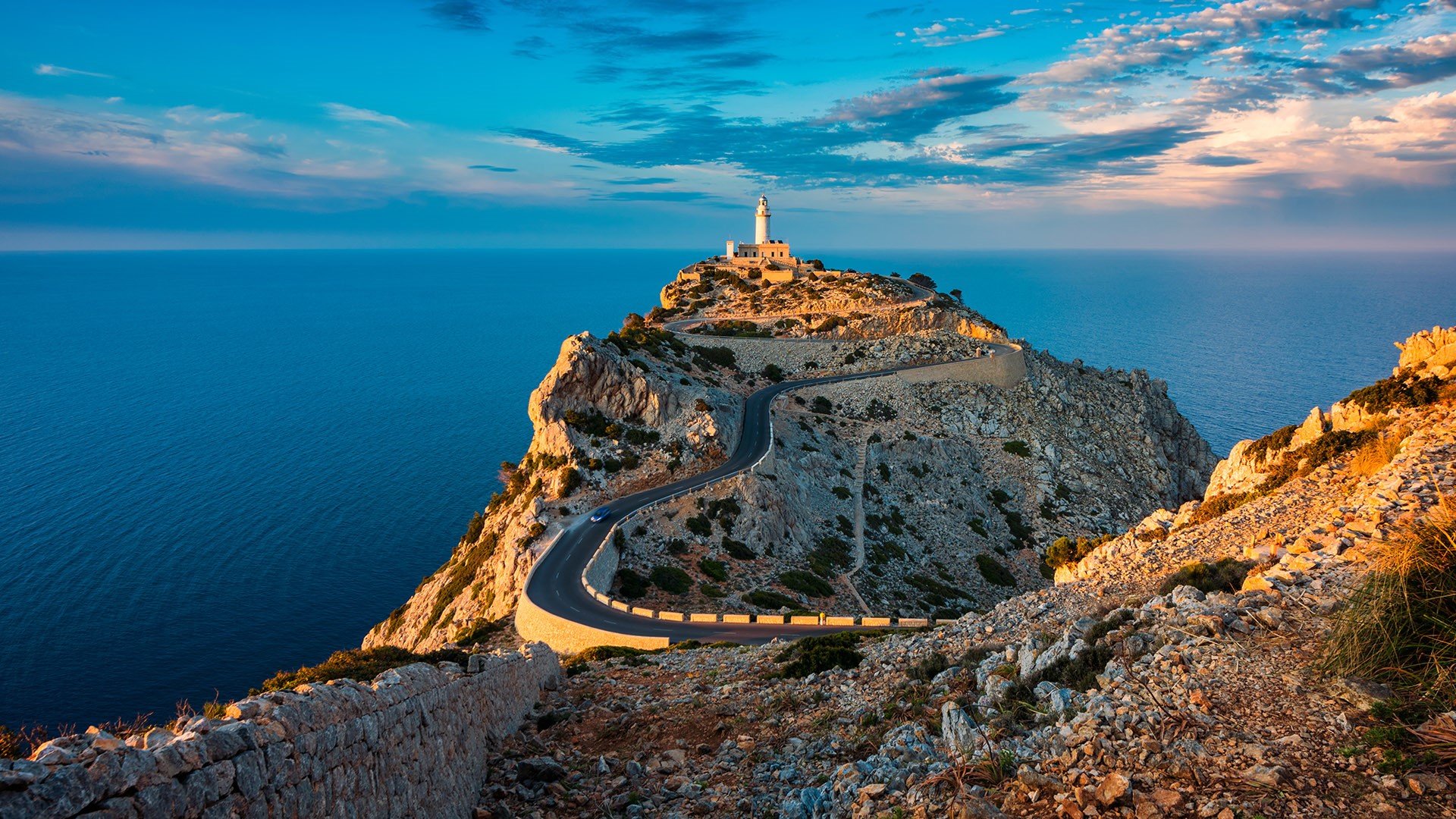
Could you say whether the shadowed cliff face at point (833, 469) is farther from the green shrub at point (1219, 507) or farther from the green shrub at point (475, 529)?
the green shrub at point (1219, 507)

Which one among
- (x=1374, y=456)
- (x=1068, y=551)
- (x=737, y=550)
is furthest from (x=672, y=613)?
(x=1374, y=456)

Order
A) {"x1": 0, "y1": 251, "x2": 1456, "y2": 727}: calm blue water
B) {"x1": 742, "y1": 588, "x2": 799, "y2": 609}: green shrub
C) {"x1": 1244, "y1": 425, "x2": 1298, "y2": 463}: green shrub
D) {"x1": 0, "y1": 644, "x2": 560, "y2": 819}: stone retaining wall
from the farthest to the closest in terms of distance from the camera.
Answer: {"x1": 0, "y1": 251, "x2": 1456, "y2": 727}: calm blue water → {"x1": 742, "y1": 588, "x2": 799, "y2": 609}: green shrub → {"x1": 1244, "y1": 425, "x2": 1298, "y2": 463}: green shrub → {"x1": 0, "y1": 644, "x2": 560, "y2": 819}: stone retaining wall

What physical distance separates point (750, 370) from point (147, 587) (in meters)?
54.2

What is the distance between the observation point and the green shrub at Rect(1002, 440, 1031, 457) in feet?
212

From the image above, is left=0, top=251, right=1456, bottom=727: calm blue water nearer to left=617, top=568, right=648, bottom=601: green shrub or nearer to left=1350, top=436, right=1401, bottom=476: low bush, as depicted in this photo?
left=617, top=568, right=648, bottom=601: green shrub

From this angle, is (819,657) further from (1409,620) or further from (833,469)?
(833,469)

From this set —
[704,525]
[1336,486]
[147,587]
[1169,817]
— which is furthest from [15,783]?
[147,587]

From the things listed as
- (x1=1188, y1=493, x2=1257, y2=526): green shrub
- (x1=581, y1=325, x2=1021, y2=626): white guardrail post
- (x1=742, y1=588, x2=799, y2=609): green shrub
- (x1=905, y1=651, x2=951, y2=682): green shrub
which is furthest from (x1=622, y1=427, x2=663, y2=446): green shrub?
(x1=905, y1=651, x2=951, y2=682): green shrub

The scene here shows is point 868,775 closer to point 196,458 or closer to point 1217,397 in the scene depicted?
point 196,458

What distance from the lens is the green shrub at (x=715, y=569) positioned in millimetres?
39062

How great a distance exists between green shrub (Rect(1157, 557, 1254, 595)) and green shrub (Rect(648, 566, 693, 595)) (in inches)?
1022

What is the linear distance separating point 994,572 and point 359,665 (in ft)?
144

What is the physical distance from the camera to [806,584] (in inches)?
1594

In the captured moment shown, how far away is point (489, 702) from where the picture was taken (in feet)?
45.3
